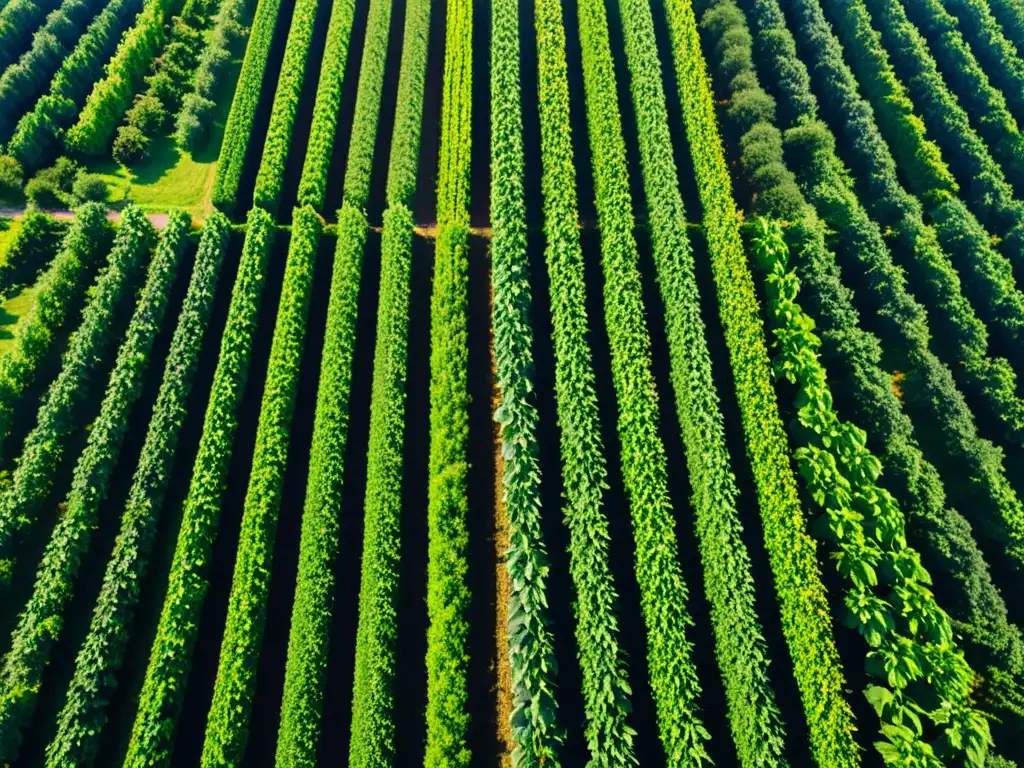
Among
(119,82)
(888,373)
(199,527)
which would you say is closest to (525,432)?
(199,527)

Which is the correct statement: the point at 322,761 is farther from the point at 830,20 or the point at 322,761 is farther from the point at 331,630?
the point at 830,20

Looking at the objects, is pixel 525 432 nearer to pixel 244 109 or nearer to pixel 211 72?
pixel 244 109

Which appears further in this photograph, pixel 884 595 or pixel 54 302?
pixel 54 302

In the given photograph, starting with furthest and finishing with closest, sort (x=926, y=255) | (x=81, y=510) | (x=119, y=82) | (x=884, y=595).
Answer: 1. (x=119, y=82)
2. (x=926, y=255)
3. (x=884, y=595)
4. (x=81, y=510)

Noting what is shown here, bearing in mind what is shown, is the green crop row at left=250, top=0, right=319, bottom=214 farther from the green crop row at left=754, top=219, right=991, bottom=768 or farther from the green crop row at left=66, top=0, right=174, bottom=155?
the green crop row at left=754, top=219, right=991, bottom=768

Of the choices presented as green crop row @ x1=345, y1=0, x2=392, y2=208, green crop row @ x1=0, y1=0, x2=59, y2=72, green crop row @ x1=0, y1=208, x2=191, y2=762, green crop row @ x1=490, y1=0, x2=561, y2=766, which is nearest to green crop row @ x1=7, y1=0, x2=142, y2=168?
green crop row @ x1=0, y1=0, x2=59, y2=72

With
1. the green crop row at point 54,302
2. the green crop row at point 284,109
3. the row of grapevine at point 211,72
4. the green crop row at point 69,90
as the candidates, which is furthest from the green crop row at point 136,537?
the green crop row at point 69,90

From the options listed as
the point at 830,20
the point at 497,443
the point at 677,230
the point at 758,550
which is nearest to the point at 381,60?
the point at 677,230
